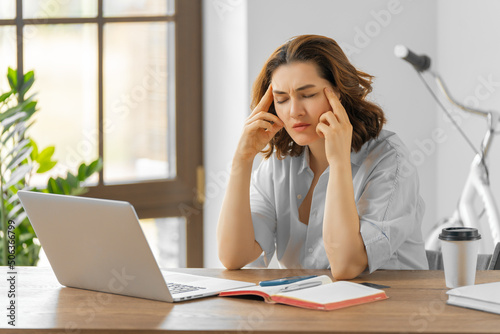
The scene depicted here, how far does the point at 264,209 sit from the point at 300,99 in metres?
0.36

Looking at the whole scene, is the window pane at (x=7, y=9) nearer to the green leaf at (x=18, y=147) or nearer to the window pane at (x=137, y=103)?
the window pane at (x=137, y=103)

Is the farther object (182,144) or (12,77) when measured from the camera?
(182,144)

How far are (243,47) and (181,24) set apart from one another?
16.7 inches

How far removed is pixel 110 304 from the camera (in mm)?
1366

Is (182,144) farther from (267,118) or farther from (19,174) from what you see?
(267,118)

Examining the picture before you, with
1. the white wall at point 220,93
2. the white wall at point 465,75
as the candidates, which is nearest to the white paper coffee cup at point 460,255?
the white wall at point 465,75

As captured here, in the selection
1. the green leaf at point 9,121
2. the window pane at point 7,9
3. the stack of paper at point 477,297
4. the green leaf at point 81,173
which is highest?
the window pane at point 7,9

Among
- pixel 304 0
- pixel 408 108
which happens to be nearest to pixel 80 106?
pixel 304 0

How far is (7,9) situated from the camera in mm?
2938

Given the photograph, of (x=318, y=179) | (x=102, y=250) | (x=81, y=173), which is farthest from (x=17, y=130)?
(x=102, y=250)

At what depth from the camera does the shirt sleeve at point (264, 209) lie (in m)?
1.94

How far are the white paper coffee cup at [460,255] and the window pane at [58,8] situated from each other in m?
2.12

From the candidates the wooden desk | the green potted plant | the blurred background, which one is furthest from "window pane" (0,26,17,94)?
the wooden desk

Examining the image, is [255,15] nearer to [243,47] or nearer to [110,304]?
[243,47]
